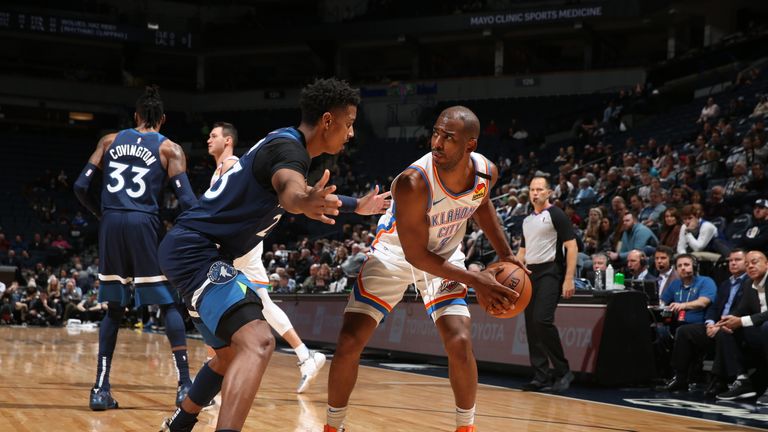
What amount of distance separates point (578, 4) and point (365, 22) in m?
8.28

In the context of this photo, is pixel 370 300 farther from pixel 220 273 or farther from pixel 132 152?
pixel 132 152

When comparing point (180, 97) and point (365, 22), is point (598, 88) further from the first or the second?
point (180, 97)

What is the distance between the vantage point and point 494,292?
12.7ft

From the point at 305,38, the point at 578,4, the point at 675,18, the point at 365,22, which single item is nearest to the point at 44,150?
the point at 305,38

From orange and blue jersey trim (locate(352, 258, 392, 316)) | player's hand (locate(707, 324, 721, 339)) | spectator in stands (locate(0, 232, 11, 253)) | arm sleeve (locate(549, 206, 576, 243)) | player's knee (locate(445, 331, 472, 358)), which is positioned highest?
arm sleeve (locate(549, 206, 576, 243))

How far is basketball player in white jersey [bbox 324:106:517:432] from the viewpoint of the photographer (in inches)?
158

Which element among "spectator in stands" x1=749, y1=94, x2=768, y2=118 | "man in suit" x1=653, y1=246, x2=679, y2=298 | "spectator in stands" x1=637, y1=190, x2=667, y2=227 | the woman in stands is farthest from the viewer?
"spectator in stands" x1=749, y1=94, x2=768, y2=118

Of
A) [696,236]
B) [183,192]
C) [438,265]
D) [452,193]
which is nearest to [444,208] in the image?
[452,193]

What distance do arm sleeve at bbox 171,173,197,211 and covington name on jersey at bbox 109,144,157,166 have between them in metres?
0.24

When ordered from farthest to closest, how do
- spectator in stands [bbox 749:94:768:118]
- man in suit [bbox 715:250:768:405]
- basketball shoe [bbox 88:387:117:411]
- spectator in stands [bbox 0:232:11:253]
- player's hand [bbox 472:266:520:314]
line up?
spectator in stands [bbox 0:232:11:253], spectator in stands [bbox 749:94:768:118], man in suit [bbox 715:250:768:405], basketball shoe [bbox 88:387:117:411], player's hand [bbox 472:266:520:314]

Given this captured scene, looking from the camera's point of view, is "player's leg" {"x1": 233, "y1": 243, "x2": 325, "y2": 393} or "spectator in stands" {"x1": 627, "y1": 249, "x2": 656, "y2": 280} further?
"spectator in stands" {"x1": 627, "y1": 249, "x2": 656, "y2": 280}

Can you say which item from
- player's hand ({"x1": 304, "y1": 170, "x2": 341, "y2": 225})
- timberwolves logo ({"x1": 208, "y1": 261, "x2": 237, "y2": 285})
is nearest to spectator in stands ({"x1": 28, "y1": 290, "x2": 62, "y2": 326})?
timberwolves logo ({"x1": 208, "y1": 261, "x2": 237, "y2": 285})

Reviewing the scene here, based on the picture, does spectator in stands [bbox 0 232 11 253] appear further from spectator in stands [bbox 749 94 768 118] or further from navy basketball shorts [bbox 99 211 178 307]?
navy basketball shorts [bbox 99 211 178 307]

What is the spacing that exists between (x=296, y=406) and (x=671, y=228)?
5.90 m
